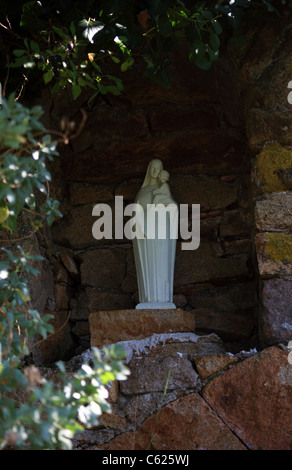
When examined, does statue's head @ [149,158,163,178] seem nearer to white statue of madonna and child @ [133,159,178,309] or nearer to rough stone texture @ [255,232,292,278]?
white statue of madonna and child @ [133,159,178,309]

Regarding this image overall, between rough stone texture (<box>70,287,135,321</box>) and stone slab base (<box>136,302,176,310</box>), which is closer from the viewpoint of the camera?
stone slab base (<box>136,302,176,310</box>)

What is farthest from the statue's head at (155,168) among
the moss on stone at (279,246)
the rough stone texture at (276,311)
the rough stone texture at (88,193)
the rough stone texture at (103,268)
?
the rough stone texture at (276,311)

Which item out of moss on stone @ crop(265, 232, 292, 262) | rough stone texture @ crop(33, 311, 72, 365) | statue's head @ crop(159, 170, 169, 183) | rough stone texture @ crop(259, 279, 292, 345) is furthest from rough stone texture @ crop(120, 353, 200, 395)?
statue's head @ crop(159, 170, 169, 183)

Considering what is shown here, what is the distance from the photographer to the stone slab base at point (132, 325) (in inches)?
124

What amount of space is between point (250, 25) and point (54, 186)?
1496mm

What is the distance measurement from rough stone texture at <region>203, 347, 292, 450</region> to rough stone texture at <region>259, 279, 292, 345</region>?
0.12 m

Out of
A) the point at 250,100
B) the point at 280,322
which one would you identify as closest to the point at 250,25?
the point at 250,100

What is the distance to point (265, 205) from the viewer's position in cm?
313

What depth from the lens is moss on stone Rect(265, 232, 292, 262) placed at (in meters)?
3.04

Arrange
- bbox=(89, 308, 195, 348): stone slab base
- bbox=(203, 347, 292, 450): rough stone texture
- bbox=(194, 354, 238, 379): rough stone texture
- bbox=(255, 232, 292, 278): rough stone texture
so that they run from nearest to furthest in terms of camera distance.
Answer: bbox=(203, 347, 292, 450): rough stone texture < bbox=(194, 354, 238, 379): rough stone texture < bbox=(255, 232, 292, 278): rough stone texture < bbox=(89, 308, 195, 348): stone slab base

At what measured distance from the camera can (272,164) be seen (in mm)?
3227

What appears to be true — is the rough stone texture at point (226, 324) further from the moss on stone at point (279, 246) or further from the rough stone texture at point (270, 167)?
the rough stone texture at point (270, 167)

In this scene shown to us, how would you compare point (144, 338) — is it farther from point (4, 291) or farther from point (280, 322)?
point (4, 291)

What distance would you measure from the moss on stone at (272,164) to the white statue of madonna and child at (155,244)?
23.3 inches
